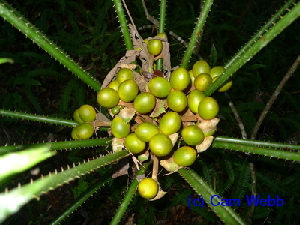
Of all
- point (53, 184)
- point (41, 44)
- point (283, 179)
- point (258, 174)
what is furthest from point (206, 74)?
point (283, 179)

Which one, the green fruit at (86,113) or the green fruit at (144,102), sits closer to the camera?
the green fruit at (144,102)

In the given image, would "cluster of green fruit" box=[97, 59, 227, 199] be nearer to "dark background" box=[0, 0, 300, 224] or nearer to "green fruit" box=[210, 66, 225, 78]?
"green fruit" box=[210, 66, 225, 78]

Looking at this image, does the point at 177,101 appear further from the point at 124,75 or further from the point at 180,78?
the point at 124,75

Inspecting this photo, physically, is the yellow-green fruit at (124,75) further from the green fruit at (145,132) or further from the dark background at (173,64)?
the dark background at (173,64)

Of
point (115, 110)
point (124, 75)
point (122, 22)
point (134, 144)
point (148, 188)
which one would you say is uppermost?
point (122, 22)

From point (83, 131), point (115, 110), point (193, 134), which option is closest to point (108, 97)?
point (115, 110)

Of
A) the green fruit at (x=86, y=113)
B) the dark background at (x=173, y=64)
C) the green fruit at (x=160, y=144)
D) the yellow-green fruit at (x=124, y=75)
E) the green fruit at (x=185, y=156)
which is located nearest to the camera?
the green fruit at (x=160, y=144)

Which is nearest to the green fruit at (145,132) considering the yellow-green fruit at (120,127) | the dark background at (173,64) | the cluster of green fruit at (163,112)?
the cluster of green fruit at (163,112)
